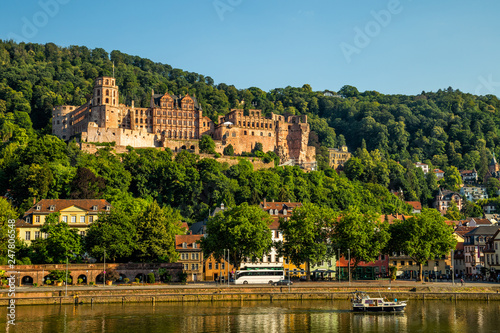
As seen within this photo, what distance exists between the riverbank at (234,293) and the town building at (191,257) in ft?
51.1

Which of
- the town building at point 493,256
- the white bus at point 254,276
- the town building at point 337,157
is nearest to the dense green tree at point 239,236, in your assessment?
the white bus at point 254,276

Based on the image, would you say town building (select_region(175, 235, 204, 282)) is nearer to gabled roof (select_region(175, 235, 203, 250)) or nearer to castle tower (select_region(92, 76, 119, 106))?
gabled roof (select_region(175, 235, 203, 250))

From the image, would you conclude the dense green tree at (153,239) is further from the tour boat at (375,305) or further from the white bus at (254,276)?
the tour boat at (375,305)

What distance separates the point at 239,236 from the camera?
8419 centimetres

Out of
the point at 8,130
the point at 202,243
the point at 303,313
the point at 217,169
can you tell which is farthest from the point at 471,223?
the point at 8,130

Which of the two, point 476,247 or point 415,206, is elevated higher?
point 415,206

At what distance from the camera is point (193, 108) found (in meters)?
154

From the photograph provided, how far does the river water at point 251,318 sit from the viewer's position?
2250 inches

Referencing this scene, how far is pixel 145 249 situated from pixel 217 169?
47.2 m

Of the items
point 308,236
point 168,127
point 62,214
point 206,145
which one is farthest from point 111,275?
point 168,127

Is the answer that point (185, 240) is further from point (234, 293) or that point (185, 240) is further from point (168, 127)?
point (168, 127)

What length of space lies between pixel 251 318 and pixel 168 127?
299ft

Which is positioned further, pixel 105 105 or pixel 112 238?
pixel 105 105

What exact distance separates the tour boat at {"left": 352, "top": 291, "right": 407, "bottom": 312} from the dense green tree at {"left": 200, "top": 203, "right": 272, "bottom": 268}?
19.7 meters
